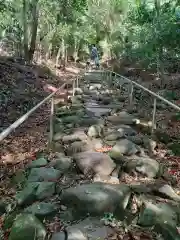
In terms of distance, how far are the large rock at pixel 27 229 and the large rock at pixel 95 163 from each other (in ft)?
5.16

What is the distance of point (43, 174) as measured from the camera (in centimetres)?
503

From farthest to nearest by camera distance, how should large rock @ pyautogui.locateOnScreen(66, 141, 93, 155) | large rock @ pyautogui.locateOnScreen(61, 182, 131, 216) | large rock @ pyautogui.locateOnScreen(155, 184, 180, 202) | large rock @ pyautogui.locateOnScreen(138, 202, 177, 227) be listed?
large rock @ pyautogui.locateOnScreen(66, 141, 93, 155) → large rock @ pyautogui.locateOnScreen(155, 184, 180, 202) → large rock @ pyautogui.locateOnScreen(61, 182, 131, 216) → large rock @ pyautogui.locateOnScreen(138, 202, 177, 227)

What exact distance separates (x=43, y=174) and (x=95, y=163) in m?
0.80

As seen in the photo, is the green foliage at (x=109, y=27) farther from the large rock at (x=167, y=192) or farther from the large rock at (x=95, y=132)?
the large rock at (x=167, y=192)

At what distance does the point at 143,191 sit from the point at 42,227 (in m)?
1.59

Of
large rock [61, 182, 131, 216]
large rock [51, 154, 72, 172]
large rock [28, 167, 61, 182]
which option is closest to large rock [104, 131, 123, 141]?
large rock [51, 154, 72, 172]

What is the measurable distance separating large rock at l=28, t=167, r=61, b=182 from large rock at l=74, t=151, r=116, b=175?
1.34 feet

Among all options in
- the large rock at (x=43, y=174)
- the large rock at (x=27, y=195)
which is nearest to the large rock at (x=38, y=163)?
the large rock at (x=43, y=174)

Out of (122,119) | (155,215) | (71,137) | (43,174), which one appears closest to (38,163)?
(43,174)

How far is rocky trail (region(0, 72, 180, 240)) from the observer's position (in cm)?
374

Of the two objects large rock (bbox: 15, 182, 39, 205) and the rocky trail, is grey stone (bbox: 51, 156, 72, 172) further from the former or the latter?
large rock (bbox: 15, 182, 39, 205)

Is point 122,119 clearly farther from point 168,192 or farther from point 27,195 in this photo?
point 27,195

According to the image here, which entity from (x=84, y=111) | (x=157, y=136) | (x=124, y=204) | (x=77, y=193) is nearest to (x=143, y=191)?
(x=124, y=204)

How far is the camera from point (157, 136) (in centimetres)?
743
